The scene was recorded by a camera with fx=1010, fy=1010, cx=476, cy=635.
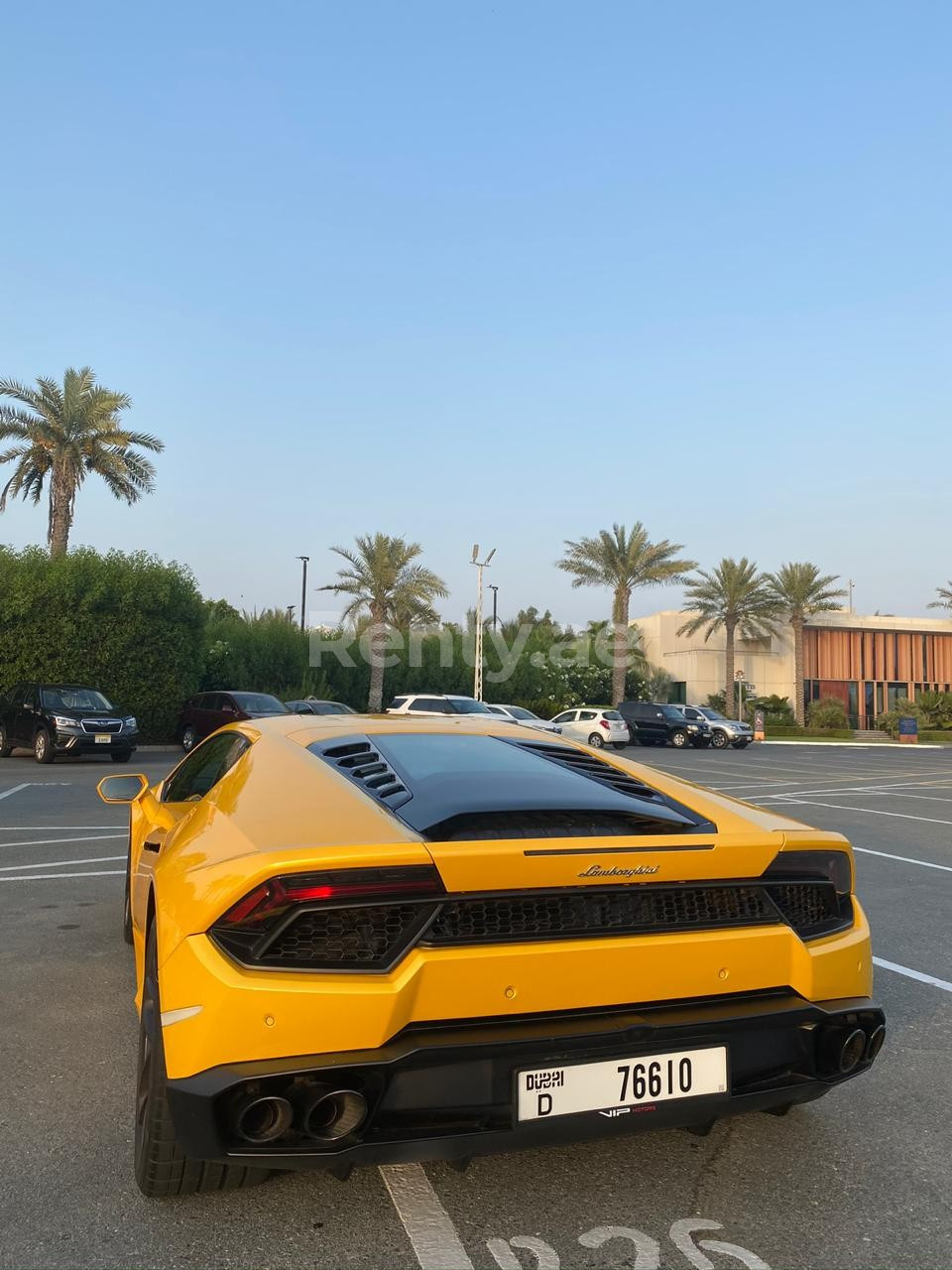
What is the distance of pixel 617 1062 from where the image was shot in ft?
8.21

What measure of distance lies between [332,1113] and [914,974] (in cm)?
390

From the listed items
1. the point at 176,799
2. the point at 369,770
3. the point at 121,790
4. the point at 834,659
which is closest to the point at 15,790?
the point at 121,790

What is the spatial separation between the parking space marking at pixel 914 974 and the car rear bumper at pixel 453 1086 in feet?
9.54

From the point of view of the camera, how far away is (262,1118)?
235 cm

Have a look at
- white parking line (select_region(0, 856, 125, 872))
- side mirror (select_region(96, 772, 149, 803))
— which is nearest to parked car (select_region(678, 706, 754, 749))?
white parking line (select_region(0, 856, 125, 872))

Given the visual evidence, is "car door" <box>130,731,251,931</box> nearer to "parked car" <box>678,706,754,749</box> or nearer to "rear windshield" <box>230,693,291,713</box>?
"rear windshield" <box>230,693,291,713</box>

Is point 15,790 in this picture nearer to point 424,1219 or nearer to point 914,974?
point 914,974

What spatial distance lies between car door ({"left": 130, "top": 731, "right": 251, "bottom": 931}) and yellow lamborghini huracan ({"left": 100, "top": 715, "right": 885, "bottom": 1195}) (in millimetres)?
807

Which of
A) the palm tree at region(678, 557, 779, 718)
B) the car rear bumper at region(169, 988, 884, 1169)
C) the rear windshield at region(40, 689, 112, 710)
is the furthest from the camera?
the palm tree at region(678, 557, 779, 718)

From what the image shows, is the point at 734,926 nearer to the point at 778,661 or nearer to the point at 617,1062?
the point at 617,1062

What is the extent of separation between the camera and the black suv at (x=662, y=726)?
123ft

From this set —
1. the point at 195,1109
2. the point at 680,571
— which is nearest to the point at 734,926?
the point at 195,1109

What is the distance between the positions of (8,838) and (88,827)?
1.04m

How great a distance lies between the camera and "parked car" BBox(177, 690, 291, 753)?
2488cm
